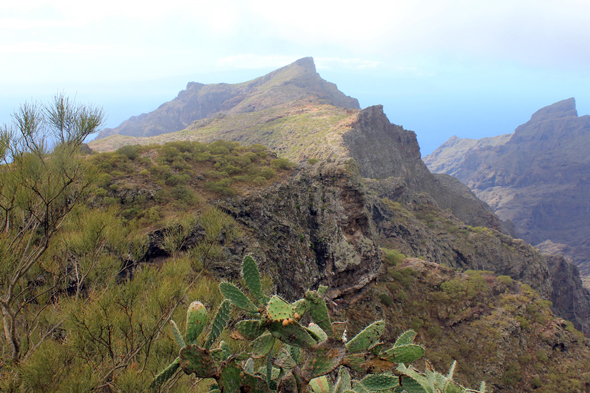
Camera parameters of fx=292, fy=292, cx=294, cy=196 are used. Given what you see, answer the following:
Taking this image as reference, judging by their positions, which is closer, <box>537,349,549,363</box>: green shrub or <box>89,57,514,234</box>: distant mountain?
<box>537,349,549,363</box>: green shrub

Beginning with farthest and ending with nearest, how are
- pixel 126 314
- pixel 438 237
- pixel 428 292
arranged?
1. pixel 438 237
2. pixel 428 292
3. pixel 126 314

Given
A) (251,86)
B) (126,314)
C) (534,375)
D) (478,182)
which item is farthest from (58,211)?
(478,182)

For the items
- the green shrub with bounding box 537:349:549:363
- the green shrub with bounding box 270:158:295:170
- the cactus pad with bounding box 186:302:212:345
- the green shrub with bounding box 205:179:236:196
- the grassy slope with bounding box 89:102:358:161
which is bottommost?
the green shrub with bounding box 537:349:549:363

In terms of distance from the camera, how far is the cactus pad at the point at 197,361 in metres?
2.05

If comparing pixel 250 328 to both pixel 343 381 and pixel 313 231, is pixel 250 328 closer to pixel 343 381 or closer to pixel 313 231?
pixel 343 381

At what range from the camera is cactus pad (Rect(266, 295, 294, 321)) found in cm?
209

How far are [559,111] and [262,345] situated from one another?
245303mm

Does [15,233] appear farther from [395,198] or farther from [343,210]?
[395,198]

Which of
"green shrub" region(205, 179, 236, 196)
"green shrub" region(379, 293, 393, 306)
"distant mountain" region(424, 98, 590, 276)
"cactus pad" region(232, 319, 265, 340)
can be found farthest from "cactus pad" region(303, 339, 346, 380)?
"distant mountain" region(424, 98, 590, 276)

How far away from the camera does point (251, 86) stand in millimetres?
147250

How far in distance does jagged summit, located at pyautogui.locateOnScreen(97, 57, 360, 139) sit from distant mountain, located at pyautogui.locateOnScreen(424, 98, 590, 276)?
83.0m

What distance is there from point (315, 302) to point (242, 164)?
789 inches

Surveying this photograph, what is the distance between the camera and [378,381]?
246cm

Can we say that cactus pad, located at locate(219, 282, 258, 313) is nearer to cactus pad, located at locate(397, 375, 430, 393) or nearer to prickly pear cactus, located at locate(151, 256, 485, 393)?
prickly pear cactus, located at locate(151, 256, 485, 393)
